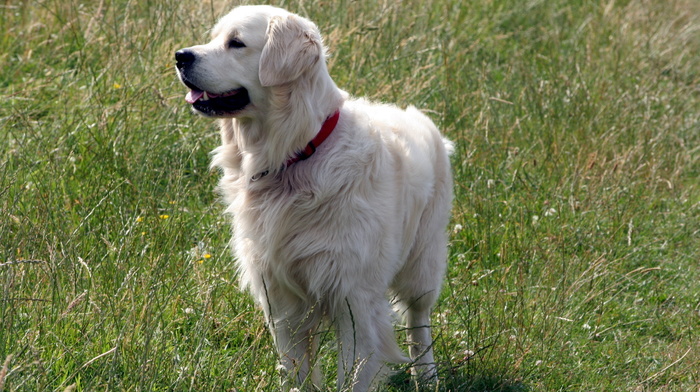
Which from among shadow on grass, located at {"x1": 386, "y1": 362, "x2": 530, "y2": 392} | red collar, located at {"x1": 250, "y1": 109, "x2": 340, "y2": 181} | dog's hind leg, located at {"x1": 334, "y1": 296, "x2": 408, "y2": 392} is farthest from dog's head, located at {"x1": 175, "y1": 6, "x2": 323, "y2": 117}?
shadow on grass, located at {"x1": 386, "y1": 362, "x2": 530, "y2": 392}

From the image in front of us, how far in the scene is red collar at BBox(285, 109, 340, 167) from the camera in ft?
10.7

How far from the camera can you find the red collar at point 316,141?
327cm

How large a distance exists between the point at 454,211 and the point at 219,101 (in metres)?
2.14

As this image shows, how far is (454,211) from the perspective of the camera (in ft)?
16.3

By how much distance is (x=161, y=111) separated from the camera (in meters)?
5.11

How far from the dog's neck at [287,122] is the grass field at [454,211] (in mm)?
563

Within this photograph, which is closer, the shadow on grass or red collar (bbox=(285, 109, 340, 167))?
red collar (bbox=(285, 109, 340, 167))

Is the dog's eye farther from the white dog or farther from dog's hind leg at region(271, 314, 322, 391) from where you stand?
dog's hind leg at region(271, 314, 322, 391)

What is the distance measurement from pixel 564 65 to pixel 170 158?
3704 millimetres

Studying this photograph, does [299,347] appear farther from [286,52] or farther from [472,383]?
[286,52]

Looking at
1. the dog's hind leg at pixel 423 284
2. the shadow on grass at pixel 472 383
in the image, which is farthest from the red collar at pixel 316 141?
the shadow on grass at pixel 472 383

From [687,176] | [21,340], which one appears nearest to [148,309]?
[21,340]


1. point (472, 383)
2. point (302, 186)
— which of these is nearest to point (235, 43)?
point (302, 186)

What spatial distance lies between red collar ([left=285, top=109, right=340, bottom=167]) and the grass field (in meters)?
0.63
